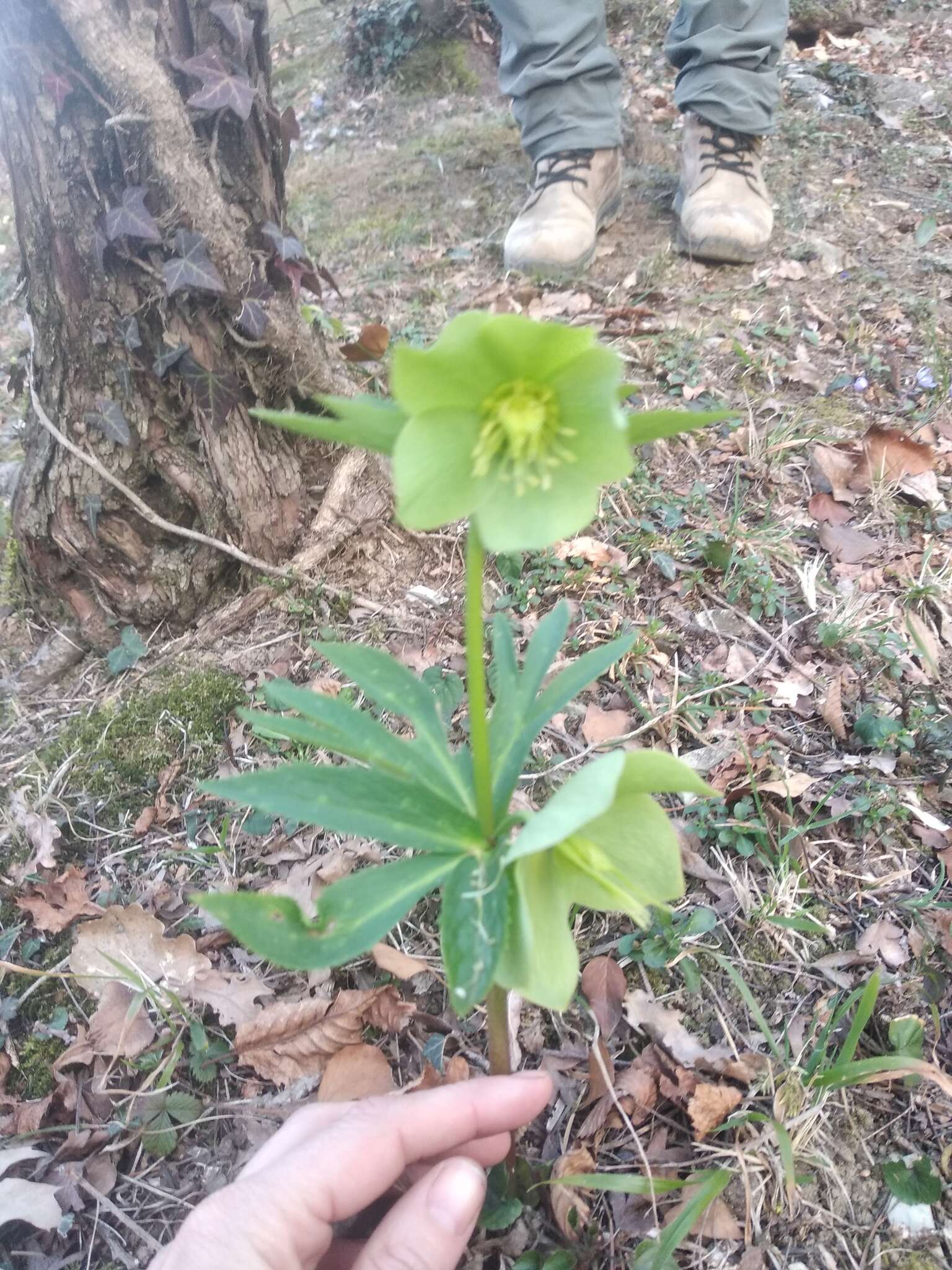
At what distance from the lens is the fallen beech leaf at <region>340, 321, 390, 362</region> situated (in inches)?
92.5

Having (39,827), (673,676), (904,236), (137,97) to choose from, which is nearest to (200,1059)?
(39,827)

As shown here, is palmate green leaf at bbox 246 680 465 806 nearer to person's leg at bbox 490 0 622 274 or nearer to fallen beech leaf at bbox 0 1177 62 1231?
fallen beech leaf at bbox 0 1177 62 1231

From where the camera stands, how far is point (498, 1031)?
3.86ft

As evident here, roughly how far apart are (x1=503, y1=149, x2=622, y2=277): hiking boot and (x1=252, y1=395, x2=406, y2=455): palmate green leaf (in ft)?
9.29

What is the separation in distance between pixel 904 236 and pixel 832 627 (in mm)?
2540

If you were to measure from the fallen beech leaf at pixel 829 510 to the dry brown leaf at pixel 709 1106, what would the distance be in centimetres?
163

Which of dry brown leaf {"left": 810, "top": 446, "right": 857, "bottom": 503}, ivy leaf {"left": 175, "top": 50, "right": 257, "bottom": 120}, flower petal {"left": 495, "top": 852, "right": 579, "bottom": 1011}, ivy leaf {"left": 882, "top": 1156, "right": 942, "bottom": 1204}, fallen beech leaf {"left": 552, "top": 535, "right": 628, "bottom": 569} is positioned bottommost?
ivy leaf {"left": 882, "top": 1156, "right": 942, "bottom": 1204}

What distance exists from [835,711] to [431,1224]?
1.37 meters

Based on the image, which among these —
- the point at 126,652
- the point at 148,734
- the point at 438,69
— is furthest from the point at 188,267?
the point at 438,69

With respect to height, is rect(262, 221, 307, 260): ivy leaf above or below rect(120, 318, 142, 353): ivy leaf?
above

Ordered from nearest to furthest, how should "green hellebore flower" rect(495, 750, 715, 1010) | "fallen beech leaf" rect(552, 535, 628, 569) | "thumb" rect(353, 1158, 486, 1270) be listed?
"green hellebore flower" rect(495, 750, 715, 1010) → "thumb" rect(353, 1158, 486, 1270) → "fallen beech leaf" rect(552, 535, 628, 569)

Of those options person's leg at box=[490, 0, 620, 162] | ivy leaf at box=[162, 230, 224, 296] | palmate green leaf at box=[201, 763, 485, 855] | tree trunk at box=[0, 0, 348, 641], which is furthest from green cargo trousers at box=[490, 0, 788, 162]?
palmate green leaf at box=[201, 763, 485, 855]

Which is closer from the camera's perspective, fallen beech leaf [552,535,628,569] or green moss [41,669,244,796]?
green moss [41,669,244,796]

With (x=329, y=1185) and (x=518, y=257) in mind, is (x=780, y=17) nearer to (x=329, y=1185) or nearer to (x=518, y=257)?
(x=518, y=257)
